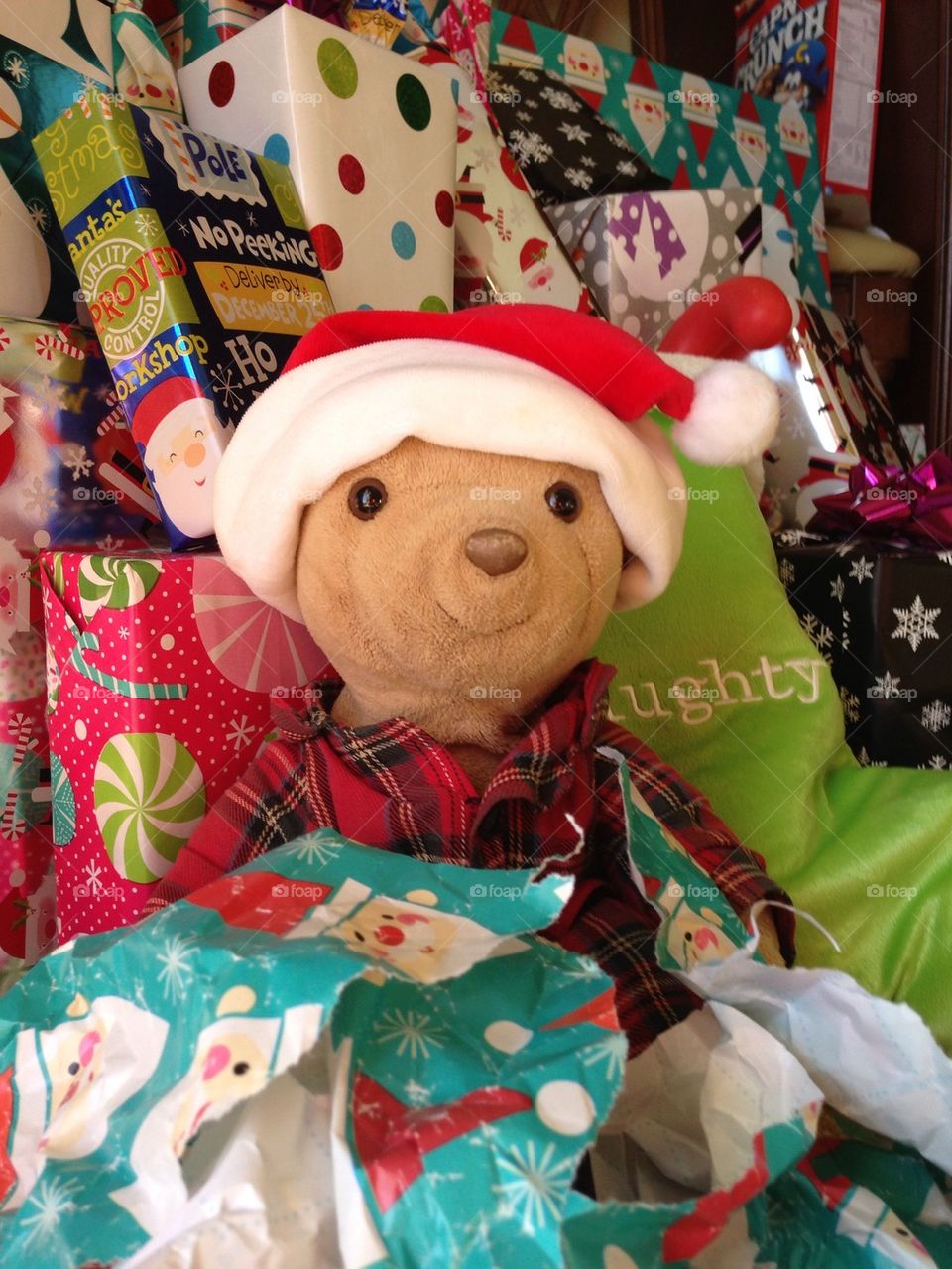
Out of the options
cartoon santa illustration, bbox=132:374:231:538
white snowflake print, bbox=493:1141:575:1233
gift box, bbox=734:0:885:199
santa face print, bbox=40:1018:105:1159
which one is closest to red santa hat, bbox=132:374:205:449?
cartoon santa illustration, bbox=132:374:231:538

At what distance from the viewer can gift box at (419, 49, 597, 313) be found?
135 centimetres

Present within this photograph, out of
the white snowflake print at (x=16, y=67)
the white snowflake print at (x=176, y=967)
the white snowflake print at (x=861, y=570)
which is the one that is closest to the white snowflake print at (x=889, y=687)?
the white snowflake print at (x=861, y=570)

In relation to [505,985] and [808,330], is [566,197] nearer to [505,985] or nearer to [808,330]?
[808,330]

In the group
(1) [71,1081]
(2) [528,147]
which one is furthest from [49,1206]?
(2) [528,147]

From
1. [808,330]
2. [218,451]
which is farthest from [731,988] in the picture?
[808,330]

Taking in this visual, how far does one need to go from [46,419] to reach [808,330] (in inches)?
44.4

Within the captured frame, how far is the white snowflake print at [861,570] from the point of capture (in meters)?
1.14

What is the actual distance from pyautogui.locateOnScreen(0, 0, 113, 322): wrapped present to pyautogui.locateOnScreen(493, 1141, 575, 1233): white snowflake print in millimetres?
944

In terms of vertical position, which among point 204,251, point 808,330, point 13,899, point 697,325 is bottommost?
point 13,899

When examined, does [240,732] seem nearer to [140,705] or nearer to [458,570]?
[140,705]

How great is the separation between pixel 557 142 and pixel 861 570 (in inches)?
33.7

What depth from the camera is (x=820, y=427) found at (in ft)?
4.92

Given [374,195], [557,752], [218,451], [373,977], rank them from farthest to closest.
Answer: [374,195] → [218,451] → [557,752] → [373,977]

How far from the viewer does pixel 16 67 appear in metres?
1.06
